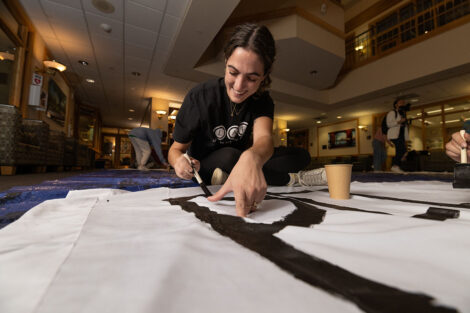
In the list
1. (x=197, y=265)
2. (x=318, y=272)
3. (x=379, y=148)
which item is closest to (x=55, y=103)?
(x=197, y=265)

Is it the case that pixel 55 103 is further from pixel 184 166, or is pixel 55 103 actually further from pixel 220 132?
pixel 184 166

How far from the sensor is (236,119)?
120cm

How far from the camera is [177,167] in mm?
940

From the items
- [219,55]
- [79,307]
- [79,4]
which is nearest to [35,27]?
[79,4]

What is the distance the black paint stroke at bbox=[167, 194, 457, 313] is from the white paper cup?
14.4 inches

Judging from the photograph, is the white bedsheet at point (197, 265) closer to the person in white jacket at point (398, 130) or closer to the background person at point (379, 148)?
the person in white jacket at point (398, 130)

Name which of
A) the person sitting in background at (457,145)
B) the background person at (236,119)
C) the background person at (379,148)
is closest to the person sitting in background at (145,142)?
the background person at (236,119)

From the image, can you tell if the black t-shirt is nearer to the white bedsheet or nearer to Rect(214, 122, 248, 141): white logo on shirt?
Rect(214, 122, 248, 141): white logo on shirt

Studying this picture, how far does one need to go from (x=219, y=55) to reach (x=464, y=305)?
5271 millimetres

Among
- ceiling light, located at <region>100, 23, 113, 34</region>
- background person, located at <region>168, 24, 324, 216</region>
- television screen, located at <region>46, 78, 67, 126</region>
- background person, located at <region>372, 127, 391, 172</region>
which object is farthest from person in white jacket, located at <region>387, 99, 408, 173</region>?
television screen, located at <region>46, 78, 67, 126</region>

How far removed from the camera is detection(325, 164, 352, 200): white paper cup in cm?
82

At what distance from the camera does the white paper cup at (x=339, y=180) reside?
82cm

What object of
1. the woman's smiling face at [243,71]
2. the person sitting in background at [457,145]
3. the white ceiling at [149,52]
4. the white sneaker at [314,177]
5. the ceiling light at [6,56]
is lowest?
the white sneaker at [314,177]

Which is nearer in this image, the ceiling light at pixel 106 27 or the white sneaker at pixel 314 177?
the white sneaker at pixel 314 177
